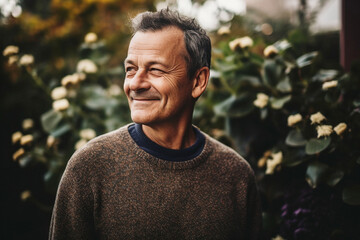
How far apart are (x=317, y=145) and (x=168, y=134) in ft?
2.54

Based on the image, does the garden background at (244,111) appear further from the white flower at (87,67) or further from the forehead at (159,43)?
the forehead at (159,43)

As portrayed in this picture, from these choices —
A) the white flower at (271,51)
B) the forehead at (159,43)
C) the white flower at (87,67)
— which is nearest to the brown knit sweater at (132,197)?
the forehead at (159,43)

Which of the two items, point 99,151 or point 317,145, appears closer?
point 99,151

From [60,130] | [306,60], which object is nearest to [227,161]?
[306,60]

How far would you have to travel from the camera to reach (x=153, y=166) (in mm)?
1348

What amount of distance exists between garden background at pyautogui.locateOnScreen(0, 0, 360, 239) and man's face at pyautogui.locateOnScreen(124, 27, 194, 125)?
75 centimetres

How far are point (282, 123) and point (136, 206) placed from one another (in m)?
1.18

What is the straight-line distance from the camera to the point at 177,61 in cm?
128

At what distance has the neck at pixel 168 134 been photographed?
138 centimetres

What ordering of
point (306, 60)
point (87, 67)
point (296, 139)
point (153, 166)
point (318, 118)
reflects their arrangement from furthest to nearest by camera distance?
point (87, 67), point (306, 60), point (296, 139), point (318, 118), point (153, 166)

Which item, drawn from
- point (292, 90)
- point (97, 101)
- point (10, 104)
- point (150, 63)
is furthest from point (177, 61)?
point (10, 104)

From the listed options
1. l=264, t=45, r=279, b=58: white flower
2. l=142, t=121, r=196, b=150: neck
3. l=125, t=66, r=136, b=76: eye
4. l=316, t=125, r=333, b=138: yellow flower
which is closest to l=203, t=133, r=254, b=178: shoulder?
l=142, t=121, r=196, b=150: neck

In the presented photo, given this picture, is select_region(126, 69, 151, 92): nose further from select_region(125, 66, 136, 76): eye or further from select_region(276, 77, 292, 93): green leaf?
select_region(276, 77, 292, 93): green leaf

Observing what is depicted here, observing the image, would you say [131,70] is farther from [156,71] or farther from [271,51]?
[271,51]
